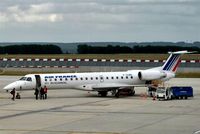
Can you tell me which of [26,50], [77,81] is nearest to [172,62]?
[77,81]

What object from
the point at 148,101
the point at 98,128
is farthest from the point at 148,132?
the point at 148,101

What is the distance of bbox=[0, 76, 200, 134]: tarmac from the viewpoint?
33.3 m

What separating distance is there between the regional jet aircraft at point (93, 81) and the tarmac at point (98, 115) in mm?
1185

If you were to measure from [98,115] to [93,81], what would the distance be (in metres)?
18.1

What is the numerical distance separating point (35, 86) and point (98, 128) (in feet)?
81.2

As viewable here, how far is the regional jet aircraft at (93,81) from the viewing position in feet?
189

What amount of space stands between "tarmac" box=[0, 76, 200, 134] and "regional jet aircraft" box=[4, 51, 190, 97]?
1.19m

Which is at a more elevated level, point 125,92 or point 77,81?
point 77,81

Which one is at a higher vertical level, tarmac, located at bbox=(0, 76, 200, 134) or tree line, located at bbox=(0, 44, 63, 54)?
tree line, located at bbox=(0, 44, 63, 54)

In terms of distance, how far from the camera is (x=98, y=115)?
40.8 meters

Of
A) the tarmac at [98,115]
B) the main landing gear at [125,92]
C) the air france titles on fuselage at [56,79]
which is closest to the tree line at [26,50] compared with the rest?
the air france titles on fuselage at [56,79]

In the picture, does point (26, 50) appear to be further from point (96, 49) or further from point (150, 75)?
point (150, 75)

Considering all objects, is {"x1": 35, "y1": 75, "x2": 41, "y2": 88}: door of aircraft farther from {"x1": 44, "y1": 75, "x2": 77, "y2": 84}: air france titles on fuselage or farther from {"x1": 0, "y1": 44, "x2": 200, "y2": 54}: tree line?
{"x1": 0, "y1": 44, "x2": 200, "y2": 54}: tree line

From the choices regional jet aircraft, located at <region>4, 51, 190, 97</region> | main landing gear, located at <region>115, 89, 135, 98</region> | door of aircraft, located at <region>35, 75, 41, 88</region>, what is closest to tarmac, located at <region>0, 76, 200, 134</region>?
main landing gear, located at <region>115, 89, 135, 98</region>
